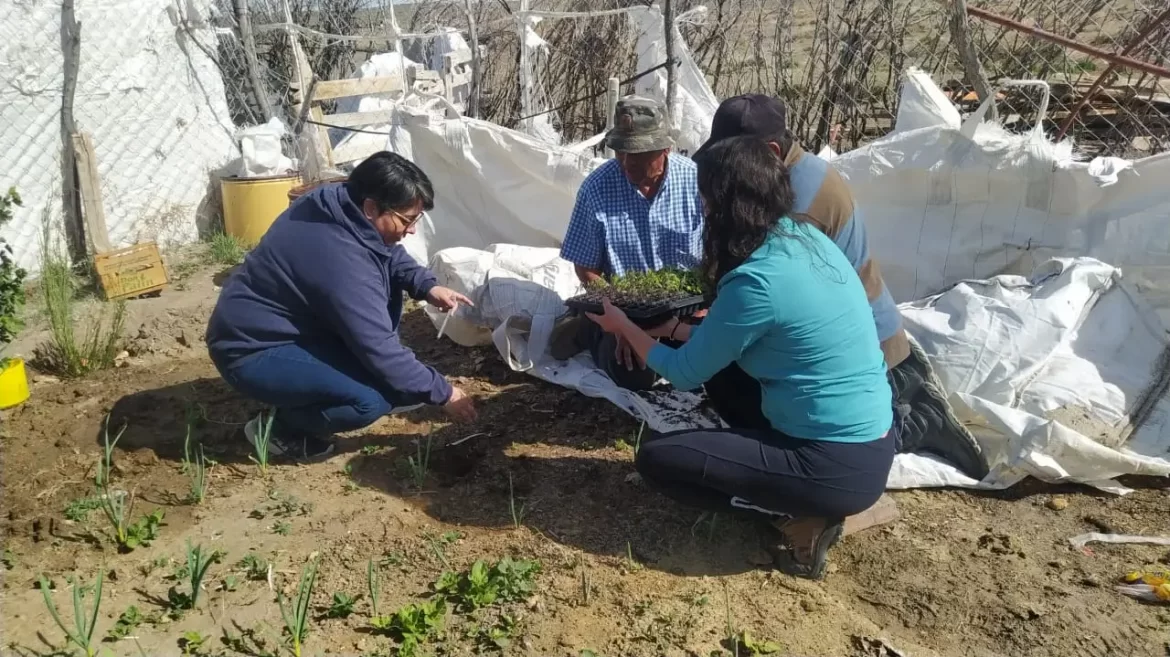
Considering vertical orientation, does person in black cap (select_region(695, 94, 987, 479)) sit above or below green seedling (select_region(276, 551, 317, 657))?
above

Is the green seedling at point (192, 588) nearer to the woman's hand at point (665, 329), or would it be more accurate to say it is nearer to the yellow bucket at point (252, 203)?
the woman's hand at point (665, 329)

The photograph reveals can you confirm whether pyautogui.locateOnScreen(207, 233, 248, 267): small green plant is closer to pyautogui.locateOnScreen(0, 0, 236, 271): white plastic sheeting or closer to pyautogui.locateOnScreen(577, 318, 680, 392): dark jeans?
pyautogui.locateOnScreen(0, 0, 236, 271): white plastic sheeting

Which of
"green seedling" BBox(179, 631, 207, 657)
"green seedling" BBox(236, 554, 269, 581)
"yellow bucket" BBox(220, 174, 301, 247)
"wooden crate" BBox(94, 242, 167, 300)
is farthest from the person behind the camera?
"yellow bucket" BBox(220, 174, 301, 247)

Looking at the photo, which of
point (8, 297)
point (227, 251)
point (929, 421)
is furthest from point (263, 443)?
point (227, 251)

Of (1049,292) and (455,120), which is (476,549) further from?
(455,120)

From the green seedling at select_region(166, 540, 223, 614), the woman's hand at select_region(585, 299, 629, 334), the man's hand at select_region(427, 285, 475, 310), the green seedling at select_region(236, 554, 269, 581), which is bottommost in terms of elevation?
the green seedling at select_region(236, 554, 269, 581)

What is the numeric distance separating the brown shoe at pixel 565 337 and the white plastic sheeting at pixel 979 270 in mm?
42

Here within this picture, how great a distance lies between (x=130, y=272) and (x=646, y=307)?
343cm

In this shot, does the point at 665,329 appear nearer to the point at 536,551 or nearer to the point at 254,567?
the point at 536,551

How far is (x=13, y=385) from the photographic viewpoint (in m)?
3.48

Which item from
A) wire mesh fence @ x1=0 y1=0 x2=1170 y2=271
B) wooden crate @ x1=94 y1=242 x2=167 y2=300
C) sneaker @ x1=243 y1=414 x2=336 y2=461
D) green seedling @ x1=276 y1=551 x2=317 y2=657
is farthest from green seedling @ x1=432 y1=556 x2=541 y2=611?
wire mesh fence @ x1=0 y1=0 x2=1170 y2=271

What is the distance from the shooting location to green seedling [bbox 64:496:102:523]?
107 inches

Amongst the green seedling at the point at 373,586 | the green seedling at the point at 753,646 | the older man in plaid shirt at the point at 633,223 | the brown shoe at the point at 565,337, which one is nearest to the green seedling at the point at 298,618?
the green seedling at the point at 373,586

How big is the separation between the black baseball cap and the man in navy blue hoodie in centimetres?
106
